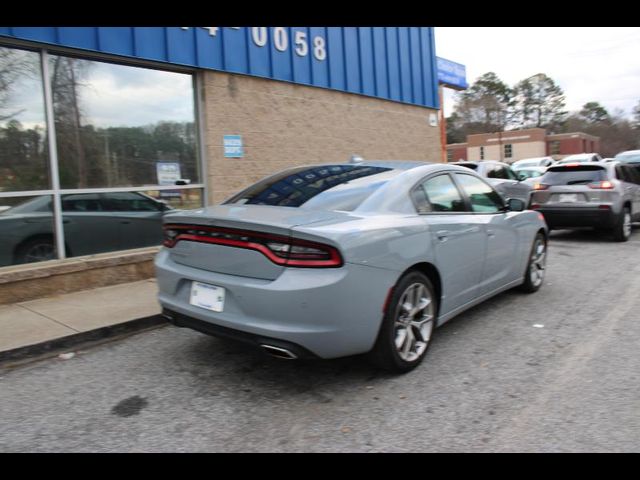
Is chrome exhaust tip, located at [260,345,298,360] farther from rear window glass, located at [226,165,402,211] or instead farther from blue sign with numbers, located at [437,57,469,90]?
blue sign with numbers, located at [437,57,469,90]

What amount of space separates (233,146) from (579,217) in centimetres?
646

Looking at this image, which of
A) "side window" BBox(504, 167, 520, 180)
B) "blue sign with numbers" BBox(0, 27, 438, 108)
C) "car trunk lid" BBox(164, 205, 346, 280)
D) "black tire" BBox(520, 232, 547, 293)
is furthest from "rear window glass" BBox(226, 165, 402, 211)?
"side window" BBox(504, 167, 520, 180)

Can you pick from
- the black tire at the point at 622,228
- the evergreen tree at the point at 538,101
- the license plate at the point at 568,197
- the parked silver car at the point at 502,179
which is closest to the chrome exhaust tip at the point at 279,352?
the license plate at the point at 568,197

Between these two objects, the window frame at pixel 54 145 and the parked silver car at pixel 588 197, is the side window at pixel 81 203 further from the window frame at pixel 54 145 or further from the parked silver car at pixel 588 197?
the parked silver car at pixel 588 197

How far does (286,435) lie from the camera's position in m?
2.90

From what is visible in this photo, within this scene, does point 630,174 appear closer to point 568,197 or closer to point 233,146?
point 568,197

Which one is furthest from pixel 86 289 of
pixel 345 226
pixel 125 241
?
pixel 345 226

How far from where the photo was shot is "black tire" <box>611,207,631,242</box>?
9.52 m

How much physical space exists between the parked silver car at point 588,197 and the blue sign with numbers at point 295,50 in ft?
13.3

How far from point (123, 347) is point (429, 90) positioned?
10906mm
